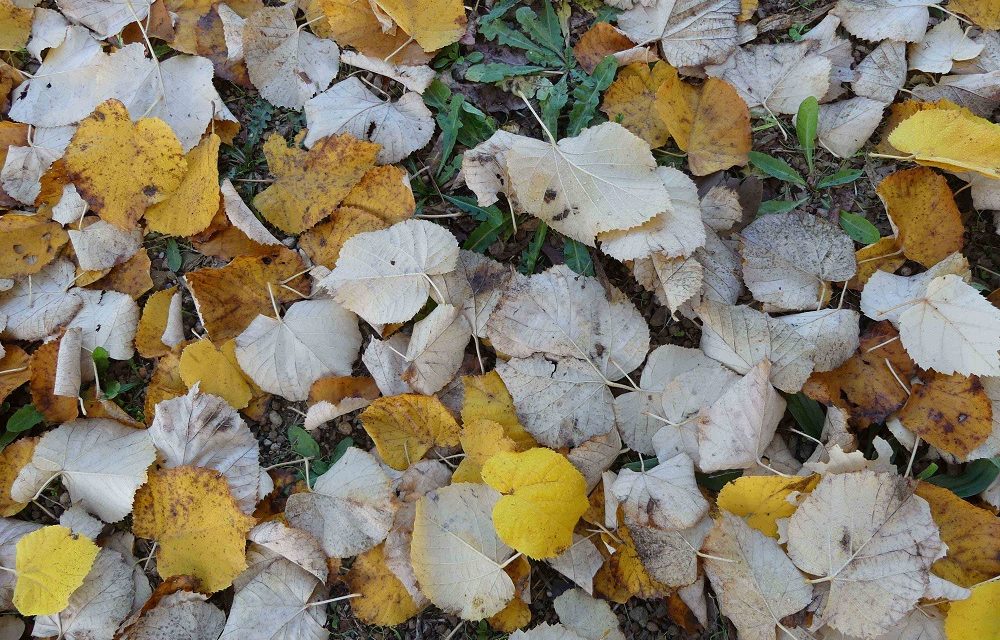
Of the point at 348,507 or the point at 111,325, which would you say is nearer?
the point at 348,507

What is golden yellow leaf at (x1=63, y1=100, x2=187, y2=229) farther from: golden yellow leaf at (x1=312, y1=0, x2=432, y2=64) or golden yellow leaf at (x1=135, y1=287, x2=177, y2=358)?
golden yellow leaf at (x1=312, y1=0, x2=432, y2=64)

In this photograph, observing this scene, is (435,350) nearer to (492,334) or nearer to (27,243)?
(492,334)

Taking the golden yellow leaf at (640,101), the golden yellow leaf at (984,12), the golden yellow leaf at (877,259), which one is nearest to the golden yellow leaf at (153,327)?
the golden yellow leaf at (640,101)

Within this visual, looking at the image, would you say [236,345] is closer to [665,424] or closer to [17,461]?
[17,461]

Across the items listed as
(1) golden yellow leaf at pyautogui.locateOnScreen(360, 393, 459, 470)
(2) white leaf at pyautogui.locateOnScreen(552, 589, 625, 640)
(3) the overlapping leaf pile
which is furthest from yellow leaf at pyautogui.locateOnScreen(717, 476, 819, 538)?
(1) golden yellow leaf at pyautogui.locateOnScreen(360, 393, 459, 470)

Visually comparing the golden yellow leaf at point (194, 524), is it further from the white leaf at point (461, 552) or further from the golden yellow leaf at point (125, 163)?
the golden yellow leaf at point (125, 163)

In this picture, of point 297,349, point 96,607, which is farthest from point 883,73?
point 96,607
